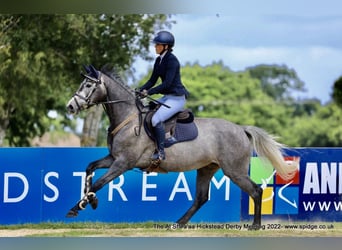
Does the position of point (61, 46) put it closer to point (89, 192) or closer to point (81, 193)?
point (81, 193)

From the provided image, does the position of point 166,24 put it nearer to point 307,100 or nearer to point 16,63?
point 16,63

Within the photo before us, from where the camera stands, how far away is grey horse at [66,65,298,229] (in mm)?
8633

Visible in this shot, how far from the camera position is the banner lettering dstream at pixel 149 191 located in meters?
9.95

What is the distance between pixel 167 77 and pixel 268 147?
1.44 m

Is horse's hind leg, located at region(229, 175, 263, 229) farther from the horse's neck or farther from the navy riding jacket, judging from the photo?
the horse's neck

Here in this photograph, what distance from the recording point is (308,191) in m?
10.4

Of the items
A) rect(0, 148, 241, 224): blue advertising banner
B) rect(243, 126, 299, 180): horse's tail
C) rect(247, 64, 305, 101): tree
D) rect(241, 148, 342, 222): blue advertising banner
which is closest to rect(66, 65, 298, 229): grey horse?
rect(243, 126, 299, 180): horse's tail

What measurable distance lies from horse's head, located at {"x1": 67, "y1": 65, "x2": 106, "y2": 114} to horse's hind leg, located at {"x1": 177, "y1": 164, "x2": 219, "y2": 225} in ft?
5.03

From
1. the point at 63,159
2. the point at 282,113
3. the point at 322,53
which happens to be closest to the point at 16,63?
the point at 63,159

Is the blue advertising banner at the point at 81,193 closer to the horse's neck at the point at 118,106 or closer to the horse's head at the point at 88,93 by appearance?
the horse's neck at the point at 118,106

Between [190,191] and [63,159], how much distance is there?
5.19 ft

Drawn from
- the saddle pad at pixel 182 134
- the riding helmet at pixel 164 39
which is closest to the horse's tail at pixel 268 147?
the saddle pad at pixel 182 134

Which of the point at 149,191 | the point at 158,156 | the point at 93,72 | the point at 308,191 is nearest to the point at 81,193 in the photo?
the point at 149,191

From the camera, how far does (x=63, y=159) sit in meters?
10.1
